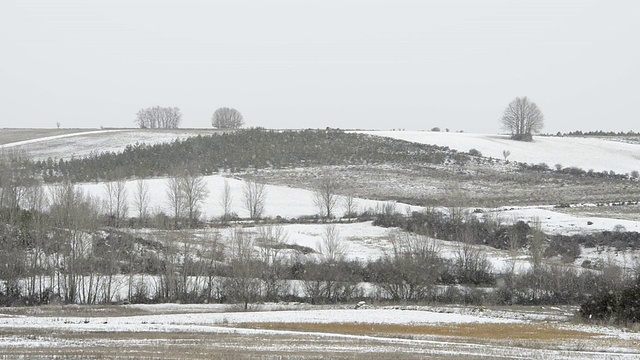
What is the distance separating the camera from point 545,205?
79.5m

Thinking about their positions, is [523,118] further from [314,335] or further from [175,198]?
[314,335]

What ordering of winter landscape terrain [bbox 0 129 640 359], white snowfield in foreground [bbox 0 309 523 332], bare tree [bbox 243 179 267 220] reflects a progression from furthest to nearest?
bare tree [bbox 243 179 267 220]
white snowfield in foreground [bbox 0 309 523 332]
winter landscape terrain [bbox 0 129 640 359]

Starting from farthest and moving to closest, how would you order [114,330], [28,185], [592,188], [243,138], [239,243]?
1. [243,138]
2. [592,188]
3. [28,185]
4. [239,243]
5. [114,330]

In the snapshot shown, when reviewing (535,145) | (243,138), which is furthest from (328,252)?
(535,145)

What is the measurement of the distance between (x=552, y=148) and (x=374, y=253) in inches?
2870

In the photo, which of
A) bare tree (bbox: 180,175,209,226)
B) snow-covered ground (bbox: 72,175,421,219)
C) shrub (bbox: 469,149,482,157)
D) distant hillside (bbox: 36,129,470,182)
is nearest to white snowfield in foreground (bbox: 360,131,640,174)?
shrub (bbox: 469,149,482,157)

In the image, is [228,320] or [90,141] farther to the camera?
[90,141]

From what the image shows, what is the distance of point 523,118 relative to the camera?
441ft

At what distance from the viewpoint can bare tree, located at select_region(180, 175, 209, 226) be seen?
76688 mm

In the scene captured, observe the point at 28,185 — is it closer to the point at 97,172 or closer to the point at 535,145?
the point at 97,172

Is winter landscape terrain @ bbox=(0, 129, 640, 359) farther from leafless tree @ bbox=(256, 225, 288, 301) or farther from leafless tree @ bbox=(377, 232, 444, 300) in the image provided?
leafless tree @ bbox=(377, 232, 444, 300)

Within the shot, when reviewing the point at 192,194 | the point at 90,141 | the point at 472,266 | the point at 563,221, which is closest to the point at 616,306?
the point at 472,266

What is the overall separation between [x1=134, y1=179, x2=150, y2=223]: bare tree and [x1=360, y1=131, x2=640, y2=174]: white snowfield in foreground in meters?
52.5

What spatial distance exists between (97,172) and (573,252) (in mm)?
59327
